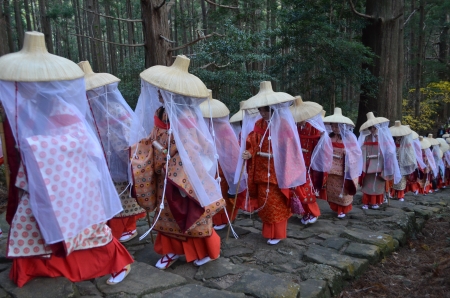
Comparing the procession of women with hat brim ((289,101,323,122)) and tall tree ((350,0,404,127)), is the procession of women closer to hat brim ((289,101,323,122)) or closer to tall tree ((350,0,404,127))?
hat brim ((289,101,323,122))

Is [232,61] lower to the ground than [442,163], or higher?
higher

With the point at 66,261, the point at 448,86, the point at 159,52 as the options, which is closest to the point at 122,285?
the point at 66,261

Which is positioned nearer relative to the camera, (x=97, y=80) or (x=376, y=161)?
(x=97, y=80)

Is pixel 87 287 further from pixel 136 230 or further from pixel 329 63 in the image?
pixel 329 63

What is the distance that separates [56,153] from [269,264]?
8.85 ft

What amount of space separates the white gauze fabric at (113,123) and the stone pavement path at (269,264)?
104 cm

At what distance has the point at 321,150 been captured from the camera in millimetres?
6016

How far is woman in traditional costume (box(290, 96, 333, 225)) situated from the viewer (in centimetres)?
579

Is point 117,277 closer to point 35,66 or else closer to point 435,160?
point 35,66

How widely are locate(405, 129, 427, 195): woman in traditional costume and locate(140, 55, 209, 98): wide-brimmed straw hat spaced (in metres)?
7.76

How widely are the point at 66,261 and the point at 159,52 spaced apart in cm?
435

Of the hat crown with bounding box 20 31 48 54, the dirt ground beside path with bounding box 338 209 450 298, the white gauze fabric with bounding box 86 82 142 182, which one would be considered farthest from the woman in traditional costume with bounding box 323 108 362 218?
the hat crown with bounding box 20 31 48 54

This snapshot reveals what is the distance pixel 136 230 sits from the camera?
16.7 ft

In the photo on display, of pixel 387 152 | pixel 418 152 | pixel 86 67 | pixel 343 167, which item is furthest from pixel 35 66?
pixel 418 152
